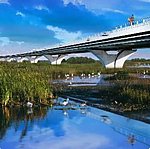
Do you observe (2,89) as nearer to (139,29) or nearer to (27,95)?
(27,95)

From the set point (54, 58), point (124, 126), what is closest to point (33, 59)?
point (54, 58)

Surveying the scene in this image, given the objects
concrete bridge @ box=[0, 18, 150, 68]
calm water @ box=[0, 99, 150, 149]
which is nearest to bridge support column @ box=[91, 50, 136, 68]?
concrete bridge @ box=[0, 18, 150, 68]

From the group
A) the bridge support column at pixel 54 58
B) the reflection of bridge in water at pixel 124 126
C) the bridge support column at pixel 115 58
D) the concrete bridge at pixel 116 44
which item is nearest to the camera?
the reflection of bridge in water at pixel 124 126

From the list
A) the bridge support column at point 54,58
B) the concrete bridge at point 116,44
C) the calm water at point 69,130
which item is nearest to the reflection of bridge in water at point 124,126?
the calm water at point 69,130

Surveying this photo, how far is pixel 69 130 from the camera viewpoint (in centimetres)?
1688

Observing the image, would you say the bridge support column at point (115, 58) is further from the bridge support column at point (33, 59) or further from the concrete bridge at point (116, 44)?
the bridge support column at point (33, 59)

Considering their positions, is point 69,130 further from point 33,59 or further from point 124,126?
point 33,59

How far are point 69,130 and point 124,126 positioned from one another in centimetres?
254

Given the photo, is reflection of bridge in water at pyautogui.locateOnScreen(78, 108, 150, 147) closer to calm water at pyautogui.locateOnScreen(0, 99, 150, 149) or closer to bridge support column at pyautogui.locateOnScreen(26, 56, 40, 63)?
calm water at pyautogui.locateOnScreen(0, 99, 150, 149)

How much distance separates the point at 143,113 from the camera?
20.3 metres

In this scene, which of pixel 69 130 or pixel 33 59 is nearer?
pixel 69 130

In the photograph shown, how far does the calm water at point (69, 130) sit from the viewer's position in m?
14.5

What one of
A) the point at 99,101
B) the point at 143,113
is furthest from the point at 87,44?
the point at 143,113

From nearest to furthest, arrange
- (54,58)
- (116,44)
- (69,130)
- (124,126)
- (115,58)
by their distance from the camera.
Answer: (69,130)
(124,126)
(116,44)
(115,58)
(54,58)
